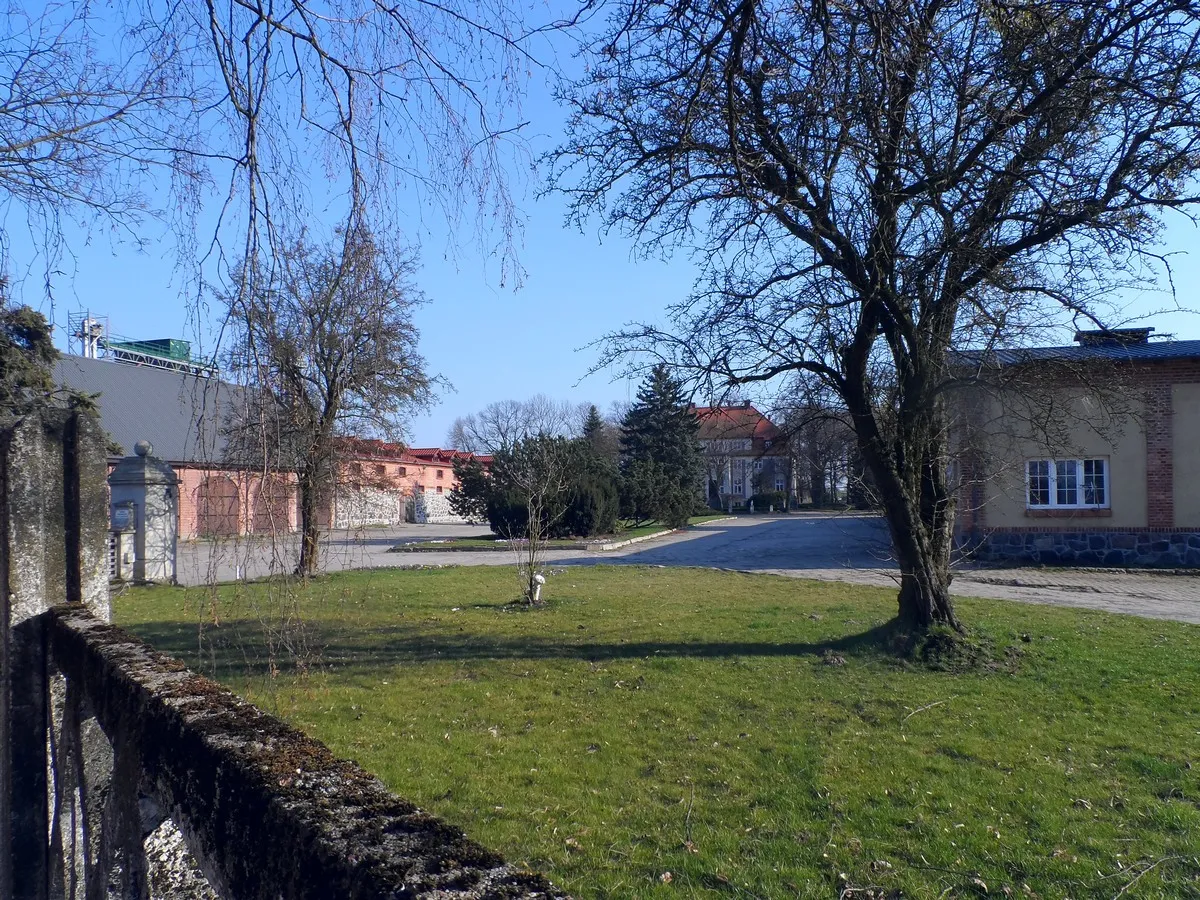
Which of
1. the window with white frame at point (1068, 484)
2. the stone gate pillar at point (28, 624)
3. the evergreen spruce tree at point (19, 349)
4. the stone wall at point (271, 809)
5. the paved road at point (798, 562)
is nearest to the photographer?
the stone wall at point (271, 809)

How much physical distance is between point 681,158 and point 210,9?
462 centimetres

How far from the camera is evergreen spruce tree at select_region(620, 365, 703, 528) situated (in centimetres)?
1109

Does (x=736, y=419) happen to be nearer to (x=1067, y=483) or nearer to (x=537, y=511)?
(x=537, y=511)

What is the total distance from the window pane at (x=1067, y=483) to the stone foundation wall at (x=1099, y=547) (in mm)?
813

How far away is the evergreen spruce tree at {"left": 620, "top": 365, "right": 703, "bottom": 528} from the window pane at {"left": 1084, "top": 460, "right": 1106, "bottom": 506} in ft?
33.1

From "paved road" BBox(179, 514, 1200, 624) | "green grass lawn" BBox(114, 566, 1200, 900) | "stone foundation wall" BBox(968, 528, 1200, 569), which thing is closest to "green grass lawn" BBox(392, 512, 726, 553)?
"paved road" BBox(179, 514, 1200, 624)

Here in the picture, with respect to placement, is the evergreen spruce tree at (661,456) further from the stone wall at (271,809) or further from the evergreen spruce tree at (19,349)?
the stone wall at (271,809)

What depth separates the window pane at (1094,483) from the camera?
21453 mm

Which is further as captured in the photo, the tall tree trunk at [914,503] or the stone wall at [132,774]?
the tall tree trunk at [914,503]

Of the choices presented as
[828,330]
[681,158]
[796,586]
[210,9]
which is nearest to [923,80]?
[681,158]

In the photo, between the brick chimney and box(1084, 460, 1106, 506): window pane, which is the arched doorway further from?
box(1084, 460, 1106, 506): window pane

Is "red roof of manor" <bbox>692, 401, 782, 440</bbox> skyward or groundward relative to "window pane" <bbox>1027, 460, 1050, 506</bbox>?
skyward

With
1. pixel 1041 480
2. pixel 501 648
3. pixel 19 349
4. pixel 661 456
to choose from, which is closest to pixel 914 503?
pixel 501 648

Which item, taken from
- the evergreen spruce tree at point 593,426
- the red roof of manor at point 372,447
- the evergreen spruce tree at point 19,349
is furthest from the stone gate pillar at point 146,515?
the evergreen spruce tree at point 593,426
